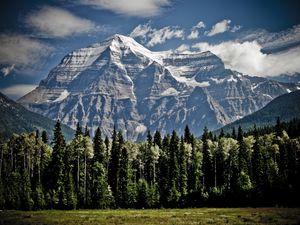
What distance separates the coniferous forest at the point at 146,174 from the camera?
12862 cm

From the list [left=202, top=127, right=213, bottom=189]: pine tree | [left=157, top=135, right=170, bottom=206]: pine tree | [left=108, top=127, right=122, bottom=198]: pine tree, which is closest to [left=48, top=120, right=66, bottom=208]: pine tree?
[left=108, top=127, right=122, bottom=198]: pine tree

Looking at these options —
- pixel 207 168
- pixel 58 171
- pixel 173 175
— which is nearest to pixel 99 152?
pixel 58 171

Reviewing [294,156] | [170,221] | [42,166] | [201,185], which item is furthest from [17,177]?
[294,156]

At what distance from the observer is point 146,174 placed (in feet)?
526

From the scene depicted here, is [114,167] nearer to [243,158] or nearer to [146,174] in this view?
[146,174]

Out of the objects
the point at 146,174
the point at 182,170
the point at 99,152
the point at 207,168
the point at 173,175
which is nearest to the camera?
the point at 173,175

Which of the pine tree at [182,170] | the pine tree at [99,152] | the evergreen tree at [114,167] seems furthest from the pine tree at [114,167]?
the pine tree at [182,170]

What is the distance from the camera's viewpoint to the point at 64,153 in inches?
5463

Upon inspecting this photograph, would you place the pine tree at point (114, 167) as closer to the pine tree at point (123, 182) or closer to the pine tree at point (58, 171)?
the pine tree at point (123, 182)

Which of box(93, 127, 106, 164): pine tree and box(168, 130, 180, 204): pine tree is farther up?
box(93, 127, 106, 164): pine tree

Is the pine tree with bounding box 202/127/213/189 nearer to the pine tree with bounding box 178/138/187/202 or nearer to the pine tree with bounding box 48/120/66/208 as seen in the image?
the pine tree with bounding box 178/138/187/202

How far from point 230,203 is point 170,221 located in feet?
173

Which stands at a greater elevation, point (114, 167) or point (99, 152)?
point (99, 152)

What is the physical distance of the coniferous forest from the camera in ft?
422
